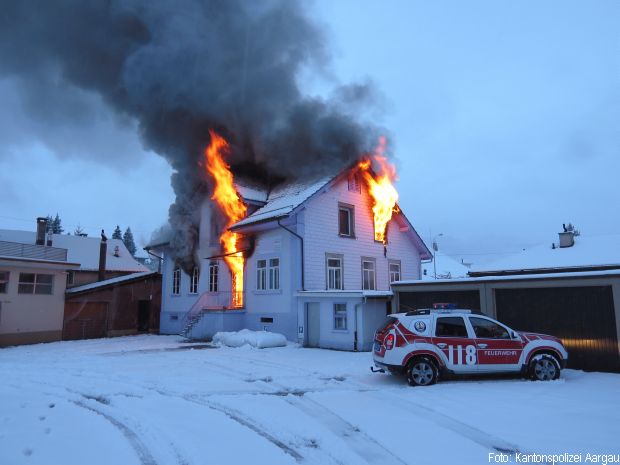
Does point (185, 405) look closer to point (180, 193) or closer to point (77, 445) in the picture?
point (77, 445)

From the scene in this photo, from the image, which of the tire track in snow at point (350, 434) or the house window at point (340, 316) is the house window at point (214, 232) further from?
the tire track in snow at point (350, 434)

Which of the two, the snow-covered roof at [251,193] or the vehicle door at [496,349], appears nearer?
the vehicle door at [496,349]

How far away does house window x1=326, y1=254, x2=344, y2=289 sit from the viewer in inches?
909

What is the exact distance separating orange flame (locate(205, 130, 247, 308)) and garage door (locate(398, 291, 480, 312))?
33.5 feet

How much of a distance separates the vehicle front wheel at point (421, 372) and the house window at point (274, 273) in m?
12.4

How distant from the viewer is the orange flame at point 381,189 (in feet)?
82.0

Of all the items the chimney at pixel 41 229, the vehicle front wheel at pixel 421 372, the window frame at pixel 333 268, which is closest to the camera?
the vehicle front wheel at pixel 421 372

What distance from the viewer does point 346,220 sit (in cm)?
2469

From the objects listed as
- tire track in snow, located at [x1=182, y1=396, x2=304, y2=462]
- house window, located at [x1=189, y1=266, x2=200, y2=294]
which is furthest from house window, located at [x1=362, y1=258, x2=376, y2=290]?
tire track in snow, located at [x1=182, y1=396, x2=304, y2=462]

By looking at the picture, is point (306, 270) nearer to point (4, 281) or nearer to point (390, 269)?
point (390, 269)

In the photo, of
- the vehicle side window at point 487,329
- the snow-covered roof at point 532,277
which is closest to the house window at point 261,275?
the snow-covered roof at point 532,277

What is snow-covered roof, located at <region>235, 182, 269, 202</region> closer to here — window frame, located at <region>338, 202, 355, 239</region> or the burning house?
the burning house

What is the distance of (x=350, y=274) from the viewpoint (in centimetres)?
2409

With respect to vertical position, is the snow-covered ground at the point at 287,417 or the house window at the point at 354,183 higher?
the house window at the point at 354,183
